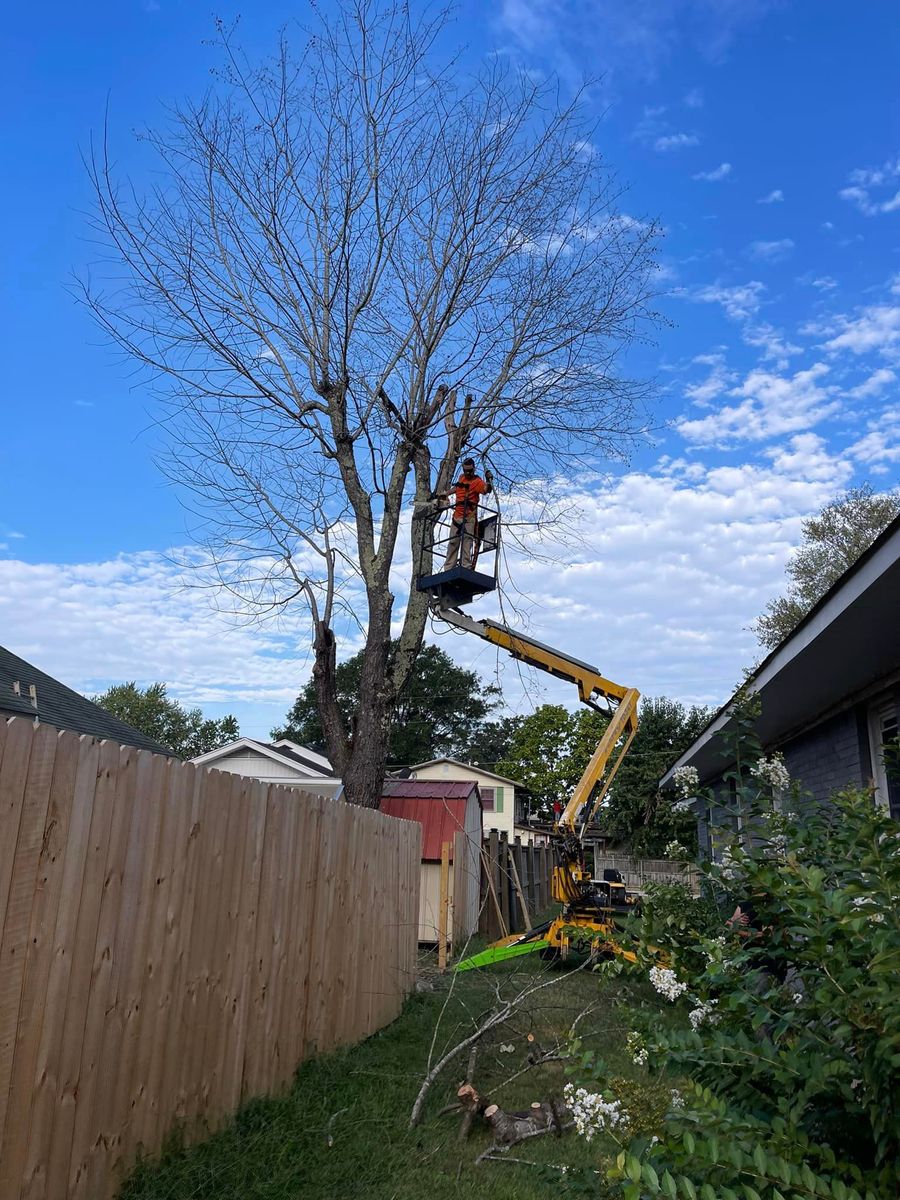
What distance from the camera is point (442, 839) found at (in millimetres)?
15758

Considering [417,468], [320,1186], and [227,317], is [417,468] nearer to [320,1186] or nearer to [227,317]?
[227,317]

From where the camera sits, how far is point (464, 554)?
10391 millimetres

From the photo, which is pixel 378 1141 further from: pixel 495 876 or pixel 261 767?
pixel 261 767

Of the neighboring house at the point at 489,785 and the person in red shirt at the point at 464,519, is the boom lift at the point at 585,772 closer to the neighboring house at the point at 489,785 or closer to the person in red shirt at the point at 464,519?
the person in red shirt at the point at 464,519

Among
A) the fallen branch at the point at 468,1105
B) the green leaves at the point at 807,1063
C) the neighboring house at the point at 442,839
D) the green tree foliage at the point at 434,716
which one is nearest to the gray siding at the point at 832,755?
the fallen branch at the point at 468,1105

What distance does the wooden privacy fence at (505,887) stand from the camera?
1537 cm

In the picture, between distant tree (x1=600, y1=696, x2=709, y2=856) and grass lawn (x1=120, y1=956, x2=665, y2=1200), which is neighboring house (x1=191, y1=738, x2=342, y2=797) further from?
grass lawn (x1=120, y1=956, x2=665, y2=1200)

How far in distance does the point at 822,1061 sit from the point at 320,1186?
3094 millimetres

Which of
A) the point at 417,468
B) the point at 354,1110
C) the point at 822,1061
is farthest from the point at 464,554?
the point at 822,1061

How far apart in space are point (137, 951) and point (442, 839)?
12598mm

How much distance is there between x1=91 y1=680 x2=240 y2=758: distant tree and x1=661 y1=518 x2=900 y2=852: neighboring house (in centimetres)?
5448

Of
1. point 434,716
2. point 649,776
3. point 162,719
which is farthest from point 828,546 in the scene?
point 162,719

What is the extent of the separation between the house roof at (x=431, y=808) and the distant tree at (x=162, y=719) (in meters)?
44.9

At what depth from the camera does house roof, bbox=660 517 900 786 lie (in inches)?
165
